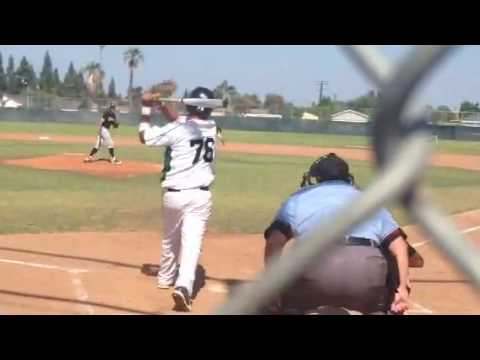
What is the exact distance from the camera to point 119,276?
6.55m

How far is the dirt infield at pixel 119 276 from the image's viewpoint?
548 cm

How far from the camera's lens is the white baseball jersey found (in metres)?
5.57

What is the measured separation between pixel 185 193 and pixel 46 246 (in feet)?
9.25

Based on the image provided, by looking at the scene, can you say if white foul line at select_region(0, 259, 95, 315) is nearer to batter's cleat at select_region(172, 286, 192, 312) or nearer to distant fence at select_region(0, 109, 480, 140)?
batter's cleat at select_region(172, 286, 192, 312)

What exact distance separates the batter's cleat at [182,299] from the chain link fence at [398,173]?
14.4 feet

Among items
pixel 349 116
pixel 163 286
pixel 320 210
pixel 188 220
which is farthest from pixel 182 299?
pixel 349 116

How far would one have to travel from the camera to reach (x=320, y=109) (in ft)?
189

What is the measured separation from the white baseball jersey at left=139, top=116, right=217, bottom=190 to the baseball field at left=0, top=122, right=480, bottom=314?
3.21ft

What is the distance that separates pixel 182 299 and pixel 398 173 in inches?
179

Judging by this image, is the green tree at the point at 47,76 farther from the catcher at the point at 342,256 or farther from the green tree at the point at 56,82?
the catcher at the point at 342,256

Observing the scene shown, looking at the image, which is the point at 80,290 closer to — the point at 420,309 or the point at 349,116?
the point at 420,309

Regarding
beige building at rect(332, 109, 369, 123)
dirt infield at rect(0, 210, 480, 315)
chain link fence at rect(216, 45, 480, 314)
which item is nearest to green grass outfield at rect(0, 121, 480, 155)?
beige building at rect(332, 109, 369, 123)
